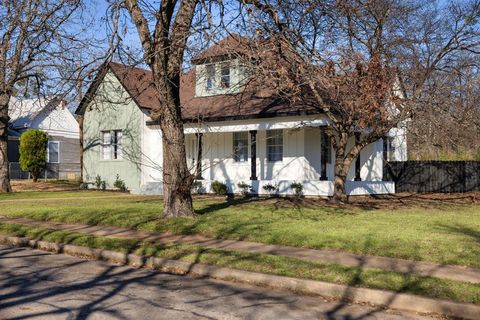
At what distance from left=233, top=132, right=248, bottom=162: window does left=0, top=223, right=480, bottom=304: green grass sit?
12873 millimetres

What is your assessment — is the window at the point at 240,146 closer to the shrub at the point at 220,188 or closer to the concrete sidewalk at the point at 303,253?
the shrub at the point at 220,188

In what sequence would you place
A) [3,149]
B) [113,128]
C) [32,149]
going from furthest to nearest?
1. [32,149]
2. [113,128]
3. [3,149]

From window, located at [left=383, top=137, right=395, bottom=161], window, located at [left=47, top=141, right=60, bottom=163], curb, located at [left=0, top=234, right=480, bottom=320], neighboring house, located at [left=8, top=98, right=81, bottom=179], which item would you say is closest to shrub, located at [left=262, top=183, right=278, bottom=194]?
window, located at [left=383, top=137, right=395, bottom=161]

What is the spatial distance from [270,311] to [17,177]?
34846 mm

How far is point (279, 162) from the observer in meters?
22.3

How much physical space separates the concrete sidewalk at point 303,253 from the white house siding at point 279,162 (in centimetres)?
759

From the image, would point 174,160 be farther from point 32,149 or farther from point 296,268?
point 32,149

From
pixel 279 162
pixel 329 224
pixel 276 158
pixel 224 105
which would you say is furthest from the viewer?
pixel 224 105

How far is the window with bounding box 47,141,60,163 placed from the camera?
3922cm

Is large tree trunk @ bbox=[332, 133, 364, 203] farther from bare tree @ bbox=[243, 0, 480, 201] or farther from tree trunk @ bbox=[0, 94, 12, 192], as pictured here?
tree trunk @ bbox=[0, 94, 12, 192]

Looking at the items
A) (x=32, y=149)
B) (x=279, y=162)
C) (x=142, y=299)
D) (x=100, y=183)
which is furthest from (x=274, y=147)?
(x=32, y=149)

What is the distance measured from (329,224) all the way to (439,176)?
1575 centimetres

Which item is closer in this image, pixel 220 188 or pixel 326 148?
pixel 220 188

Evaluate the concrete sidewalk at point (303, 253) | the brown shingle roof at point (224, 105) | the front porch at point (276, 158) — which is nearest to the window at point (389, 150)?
the front porch at point (276, 158)
